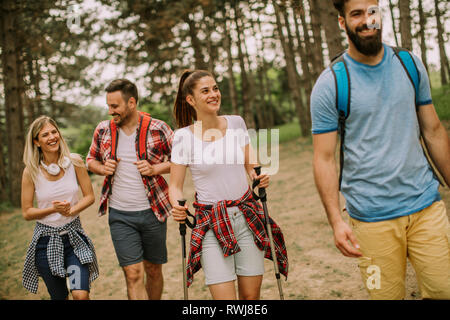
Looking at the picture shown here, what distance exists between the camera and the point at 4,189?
19562mm

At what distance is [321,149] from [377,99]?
48 cm

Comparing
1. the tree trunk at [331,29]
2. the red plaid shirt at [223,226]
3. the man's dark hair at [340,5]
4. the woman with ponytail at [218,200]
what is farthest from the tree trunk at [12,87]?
the man's dark hair at [340,5]

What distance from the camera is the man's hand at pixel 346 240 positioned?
112 inches

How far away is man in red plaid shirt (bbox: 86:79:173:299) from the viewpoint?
15.9ft

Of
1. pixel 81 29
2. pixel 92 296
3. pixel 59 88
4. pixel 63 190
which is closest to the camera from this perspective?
pixel 63 190

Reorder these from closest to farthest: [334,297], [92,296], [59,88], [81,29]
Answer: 1. [334,297]
2. [92,296]
3. [81,29]
4. [59,88]

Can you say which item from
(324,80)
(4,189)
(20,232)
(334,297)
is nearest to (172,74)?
(4,189)

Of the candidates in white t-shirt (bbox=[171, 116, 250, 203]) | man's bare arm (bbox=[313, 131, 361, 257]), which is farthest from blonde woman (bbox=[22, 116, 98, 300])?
man's bare arm (bbox=[313, 131, 361, 257])

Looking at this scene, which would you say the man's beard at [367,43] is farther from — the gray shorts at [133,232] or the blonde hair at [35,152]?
the blonde hair at [35,152]

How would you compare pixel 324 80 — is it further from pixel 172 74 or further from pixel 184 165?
pixel 172 74

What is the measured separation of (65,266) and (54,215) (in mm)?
523

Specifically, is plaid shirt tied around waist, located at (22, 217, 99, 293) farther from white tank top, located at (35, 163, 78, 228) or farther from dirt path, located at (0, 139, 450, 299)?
dirt path, located at (0, 139, 450, 299)

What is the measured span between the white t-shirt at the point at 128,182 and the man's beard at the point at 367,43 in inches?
110

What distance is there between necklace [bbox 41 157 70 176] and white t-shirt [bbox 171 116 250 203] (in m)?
1.38
